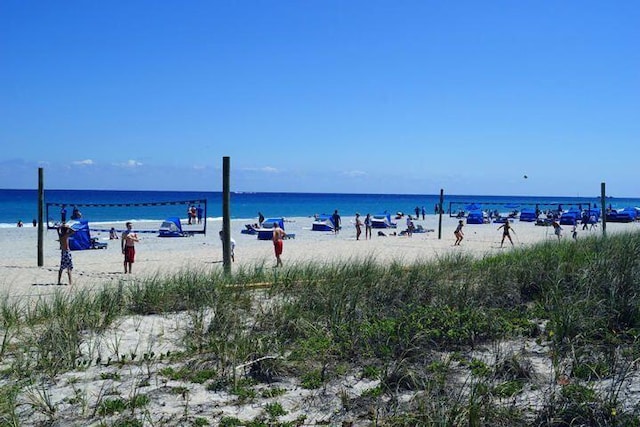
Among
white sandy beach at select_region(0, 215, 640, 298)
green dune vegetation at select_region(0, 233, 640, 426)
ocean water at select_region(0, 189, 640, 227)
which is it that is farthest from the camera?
ocean water at select_region(0, 189, 640, 227)

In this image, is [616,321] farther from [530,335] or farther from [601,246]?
[601,246]

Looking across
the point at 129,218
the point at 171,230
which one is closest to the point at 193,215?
the point at 171,230

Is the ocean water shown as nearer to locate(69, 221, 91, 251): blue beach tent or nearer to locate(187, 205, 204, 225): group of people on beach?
locate(69, 221, 91, 251): blue beach tent

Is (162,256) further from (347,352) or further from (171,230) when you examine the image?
(347,352)

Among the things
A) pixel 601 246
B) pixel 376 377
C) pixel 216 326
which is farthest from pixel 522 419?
pixel 601 246

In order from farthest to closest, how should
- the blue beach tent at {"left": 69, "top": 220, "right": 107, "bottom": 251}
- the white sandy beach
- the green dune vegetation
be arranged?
the blue beach tent at {"left": 69, "top": 220, "right": 107, "bottom": 251} → the white sandy beach → the green dune vegetation

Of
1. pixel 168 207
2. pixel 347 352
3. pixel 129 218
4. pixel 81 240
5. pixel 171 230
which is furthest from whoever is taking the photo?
pixel 168 207

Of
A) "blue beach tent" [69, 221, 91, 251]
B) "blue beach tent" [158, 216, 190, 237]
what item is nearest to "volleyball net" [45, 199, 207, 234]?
"blue beach tent" [158, 216, 190, 237]

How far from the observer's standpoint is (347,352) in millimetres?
5070

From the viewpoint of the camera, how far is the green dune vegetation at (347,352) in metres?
3.87

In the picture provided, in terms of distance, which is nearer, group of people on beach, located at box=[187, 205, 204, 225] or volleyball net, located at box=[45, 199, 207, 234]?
volleyball net, located at box=[45, 199, 207, 234]

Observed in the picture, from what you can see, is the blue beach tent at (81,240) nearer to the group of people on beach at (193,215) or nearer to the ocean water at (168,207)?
the ocean water at (168,207)

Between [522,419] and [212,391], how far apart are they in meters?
2.21

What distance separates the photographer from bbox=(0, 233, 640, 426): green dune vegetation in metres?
3.87
